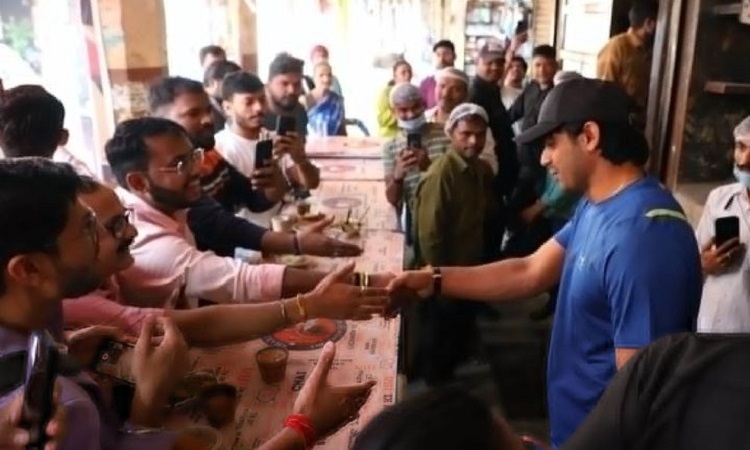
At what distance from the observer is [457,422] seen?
765 millimetres

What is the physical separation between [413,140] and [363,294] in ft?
6.10

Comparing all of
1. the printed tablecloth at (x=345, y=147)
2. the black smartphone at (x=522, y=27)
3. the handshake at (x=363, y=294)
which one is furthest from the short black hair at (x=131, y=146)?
the black smartphone at (x=522, y=27)

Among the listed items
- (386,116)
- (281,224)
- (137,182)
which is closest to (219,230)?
(281,224)

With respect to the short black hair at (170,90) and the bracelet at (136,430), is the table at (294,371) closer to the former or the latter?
the bracelet at (136,430)

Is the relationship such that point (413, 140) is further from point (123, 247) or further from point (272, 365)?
point (123, 247)

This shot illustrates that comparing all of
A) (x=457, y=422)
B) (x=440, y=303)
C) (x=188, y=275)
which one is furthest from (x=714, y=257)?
(x=457, y=422)

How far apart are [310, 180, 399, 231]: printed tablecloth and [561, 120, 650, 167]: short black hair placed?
1.70 meters

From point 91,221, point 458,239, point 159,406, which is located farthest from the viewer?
point 458,239

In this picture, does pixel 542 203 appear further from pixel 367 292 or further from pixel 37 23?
pixel 37 23

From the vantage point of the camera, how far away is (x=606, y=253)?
4.99 feet

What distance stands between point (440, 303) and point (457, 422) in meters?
2.85

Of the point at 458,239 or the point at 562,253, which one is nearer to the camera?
the point at 562,253

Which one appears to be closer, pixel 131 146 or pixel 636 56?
pixel 131 146

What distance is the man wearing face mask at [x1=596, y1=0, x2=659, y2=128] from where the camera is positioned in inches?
161
